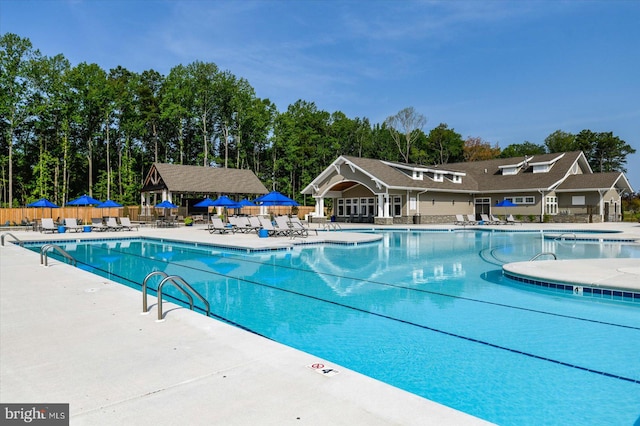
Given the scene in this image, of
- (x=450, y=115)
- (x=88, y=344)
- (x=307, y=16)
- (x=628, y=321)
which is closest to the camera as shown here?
(x=88, y=344)

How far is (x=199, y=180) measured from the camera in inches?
1439

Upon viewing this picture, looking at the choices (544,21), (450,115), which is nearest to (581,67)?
(544,21)

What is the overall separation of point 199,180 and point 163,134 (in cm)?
1529

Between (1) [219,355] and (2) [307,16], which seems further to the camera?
(2) [307,16]

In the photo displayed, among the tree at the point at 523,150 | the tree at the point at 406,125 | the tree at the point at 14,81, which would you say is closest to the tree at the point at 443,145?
the tree at the point at 406,125

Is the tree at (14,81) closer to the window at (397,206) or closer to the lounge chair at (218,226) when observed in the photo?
the lounge chair at (218,226)

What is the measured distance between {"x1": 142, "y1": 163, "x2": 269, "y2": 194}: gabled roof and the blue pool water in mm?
21963

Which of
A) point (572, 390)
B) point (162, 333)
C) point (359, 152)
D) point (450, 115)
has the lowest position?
point (572, 390)

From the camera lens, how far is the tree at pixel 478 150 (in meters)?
64.2

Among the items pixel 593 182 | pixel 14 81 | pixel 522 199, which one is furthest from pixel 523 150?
pixel 14 81

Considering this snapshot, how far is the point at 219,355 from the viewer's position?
13.3ft

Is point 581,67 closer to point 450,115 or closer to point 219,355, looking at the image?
point 219,355

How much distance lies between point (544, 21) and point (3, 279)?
25366mm

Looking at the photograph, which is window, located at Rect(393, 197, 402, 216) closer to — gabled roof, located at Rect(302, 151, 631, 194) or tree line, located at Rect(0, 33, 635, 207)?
gabled roof, located at Rect(302, 151, 631, 194)
